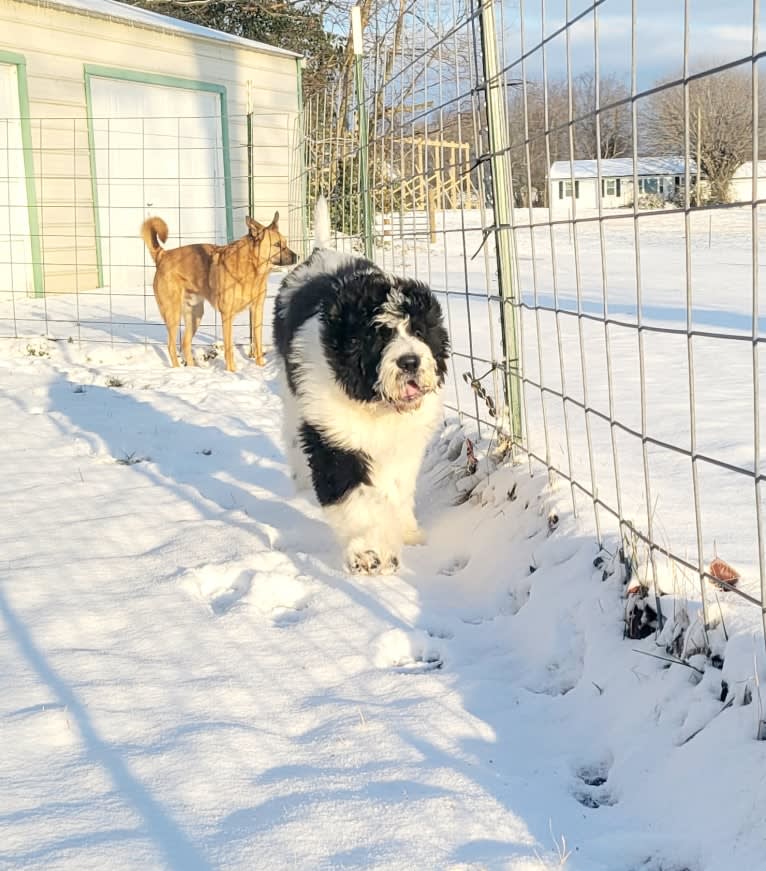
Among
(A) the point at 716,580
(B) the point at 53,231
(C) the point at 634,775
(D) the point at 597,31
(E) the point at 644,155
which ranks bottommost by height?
(C) the point at 634,775

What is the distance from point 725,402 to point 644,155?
274 cm

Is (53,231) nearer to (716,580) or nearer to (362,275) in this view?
(362,275)

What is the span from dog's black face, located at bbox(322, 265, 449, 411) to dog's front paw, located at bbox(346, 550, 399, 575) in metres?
0.58

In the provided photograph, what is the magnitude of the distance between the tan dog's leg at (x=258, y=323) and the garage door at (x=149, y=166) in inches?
161

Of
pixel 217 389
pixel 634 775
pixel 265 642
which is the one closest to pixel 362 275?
pixel 265 642

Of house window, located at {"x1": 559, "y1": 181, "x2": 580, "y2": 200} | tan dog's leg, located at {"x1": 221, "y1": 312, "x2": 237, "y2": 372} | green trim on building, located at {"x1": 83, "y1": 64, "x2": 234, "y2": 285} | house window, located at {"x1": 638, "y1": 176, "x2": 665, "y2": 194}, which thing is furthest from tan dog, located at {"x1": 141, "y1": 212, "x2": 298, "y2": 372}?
house window, located at {"x1": 638, "y1": 176, "x2": 665, "y2": 194}

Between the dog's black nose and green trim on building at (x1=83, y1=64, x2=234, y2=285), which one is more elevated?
green trim on building at (x1=83, y1=64, x2=234, y2=285)

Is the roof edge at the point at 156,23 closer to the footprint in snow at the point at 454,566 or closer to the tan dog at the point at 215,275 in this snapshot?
the tan dog at the point at 215,275

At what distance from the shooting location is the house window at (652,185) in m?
3.05

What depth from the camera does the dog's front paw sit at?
3.61 m

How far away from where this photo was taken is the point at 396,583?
3.57 meters

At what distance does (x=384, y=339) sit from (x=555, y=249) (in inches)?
165

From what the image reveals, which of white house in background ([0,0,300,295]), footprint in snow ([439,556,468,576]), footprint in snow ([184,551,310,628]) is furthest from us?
white house in background ([0,0,300,295])

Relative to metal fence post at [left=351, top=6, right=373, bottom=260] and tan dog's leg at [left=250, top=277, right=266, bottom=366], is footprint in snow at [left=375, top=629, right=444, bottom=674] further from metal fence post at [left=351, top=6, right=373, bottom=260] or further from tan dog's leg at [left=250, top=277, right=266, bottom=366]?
tan dog's leg at [left=250, top=277, right=266, bottom=366]
